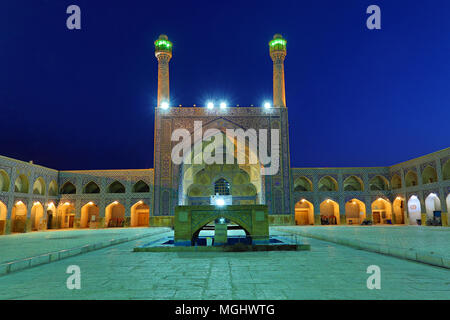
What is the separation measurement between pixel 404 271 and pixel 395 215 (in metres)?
19.5

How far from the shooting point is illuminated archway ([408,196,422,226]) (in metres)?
19.5

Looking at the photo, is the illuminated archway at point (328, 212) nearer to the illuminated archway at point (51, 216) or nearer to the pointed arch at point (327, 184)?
the pointed arch at point (327, 184)

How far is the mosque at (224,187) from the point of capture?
63.4 ft

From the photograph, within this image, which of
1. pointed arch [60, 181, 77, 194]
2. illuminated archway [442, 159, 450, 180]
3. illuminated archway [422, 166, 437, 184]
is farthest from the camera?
pointed arch [60, 181, 77, 194]

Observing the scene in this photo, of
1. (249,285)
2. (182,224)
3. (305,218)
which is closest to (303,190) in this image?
(305,218)

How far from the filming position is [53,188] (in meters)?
20.5

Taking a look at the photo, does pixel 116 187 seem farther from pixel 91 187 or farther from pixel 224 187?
pixel 224 187

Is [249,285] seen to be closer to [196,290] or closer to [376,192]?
[196,290]

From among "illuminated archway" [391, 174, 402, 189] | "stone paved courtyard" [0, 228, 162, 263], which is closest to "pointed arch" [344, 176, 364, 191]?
"illuminated archway" [391, 174, 402, 189]

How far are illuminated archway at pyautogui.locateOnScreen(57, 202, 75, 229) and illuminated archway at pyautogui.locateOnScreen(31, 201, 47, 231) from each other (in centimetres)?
147

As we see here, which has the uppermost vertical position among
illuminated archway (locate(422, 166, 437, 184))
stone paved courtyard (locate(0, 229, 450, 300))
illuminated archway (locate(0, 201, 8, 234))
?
illuminated archway (locate(422, 166, 437, 184))

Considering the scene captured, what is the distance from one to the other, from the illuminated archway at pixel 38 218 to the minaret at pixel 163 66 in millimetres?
10021

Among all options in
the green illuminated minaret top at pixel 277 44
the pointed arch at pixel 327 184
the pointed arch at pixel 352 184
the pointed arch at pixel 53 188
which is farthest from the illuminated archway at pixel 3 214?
the pointed arch at pixel 352 184

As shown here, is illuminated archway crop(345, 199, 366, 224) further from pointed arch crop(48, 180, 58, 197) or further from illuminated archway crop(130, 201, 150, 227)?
pointed arch crop(48, 180, 58, 197)
